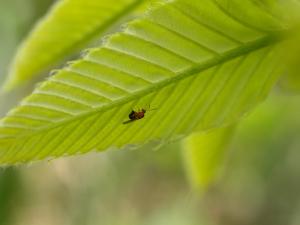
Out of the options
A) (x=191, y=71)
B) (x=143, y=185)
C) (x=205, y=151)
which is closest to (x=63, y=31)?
(x=205, y=151)

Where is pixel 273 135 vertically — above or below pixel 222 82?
above

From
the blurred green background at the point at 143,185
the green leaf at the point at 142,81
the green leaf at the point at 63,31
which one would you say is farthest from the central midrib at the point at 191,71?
the blurred green background at the point at 143,185

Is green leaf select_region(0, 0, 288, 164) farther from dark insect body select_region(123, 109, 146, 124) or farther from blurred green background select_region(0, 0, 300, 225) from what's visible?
blurred green background select_region(0, 0, 300, 225)

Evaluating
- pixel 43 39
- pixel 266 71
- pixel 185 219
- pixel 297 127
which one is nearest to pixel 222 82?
pixel 266 71

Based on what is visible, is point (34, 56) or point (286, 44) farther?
point (34, 56)

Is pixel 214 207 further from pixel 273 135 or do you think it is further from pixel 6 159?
pixel 6 159

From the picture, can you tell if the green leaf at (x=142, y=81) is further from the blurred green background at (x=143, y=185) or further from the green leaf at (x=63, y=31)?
the blurred green background at (x=143, y=185)

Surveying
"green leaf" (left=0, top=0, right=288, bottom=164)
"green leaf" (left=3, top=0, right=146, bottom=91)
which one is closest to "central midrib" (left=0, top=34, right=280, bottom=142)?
"green leaf" (left=0, top=0, right=288, bottom=164)
